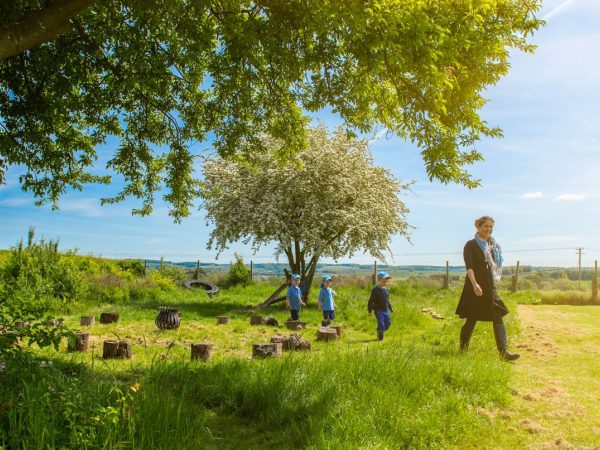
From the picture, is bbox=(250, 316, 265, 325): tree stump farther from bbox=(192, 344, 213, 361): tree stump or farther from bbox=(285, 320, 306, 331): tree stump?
bbox=(192, 344, 213, 361): tree stump

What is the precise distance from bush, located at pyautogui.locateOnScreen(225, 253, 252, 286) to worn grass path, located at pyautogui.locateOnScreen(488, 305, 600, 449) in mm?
20268

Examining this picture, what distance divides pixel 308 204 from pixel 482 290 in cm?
1315

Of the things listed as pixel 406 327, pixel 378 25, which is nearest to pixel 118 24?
pixel 378 25

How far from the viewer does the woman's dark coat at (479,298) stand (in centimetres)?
823

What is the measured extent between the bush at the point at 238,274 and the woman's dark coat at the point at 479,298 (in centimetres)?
2231

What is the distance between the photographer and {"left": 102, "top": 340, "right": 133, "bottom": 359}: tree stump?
878 centimetres

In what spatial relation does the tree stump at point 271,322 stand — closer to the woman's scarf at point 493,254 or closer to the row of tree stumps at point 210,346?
the row of tree stumps at point 210,346

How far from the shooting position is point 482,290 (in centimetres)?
839

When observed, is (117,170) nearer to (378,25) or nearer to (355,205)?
(378,25)

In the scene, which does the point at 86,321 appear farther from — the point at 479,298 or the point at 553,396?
the point at 553,396

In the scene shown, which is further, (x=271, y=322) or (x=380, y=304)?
(x=271, y=322)

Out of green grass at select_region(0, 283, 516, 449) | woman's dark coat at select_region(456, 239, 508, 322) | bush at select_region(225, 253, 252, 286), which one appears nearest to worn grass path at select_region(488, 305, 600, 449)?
green grass at select_region(0, 283, 516, 449)

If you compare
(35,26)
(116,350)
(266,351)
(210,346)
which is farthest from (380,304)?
(35,26)

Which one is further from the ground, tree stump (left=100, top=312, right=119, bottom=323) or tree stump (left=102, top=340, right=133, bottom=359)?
tree stump (left=102, top=340, right=133, bottom=359)
